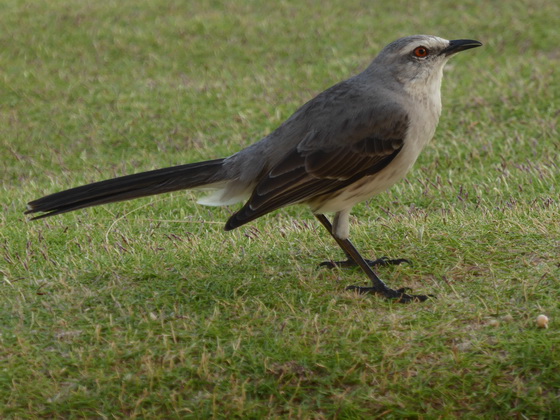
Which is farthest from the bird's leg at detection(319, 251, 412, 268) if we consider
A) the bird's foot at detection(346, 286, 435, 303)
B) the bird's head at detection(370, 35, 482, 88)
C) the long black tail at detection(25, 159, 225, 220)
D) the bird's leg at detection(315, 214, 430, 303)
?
the bird's head at detection(370, 35, 482, 88)

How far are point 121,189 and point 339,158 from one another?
5.31 ft

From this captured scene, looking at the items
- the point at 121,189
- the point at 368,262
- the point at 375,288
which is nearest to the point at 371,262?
the point at 368,262

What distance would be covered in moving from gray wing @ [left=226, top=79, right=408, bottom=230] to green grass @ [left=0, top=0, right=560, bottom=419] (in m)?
0.67

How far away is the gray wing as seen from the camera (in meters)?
5.79

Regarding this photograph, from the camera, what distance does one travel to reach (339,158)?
19.0 ft

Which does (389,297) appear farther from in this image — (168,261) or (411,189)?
(411,189)

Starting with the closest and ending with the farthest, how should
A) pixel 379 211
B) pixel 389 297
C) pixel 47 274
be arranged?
1. pixel 389 297
2. pixel 47 274
3. pixel 379 211

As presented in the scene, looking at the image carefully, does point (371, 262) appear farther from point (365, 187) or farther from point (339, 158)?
point (339, 158)

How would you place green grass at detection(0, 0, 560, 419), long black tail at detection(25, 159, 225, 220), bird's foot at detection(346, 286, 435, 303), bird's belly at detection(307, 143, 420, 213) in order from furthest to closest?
1. bird's belly at detection(307, 143, 420, 213)
2. long black tail at detection(25, 159, 225, 220)
3. bird's foot at detection(346, 286, 435, 303)
4. green grass at detection(0, 0, 560, 419)

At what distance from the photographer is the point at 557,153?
898 centimetres

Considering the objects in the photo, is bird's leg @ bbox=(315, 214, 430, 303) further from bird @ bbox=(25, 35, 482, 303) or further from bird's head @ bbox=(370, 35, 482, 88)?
bird's head @ bbox=(370, 35, 482, 88)

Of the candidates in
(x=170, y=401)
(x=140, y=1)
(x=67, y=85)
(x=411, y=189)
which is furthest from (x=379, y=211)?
(x=140, y=1)

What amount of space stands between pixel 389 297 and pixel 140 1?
1349 cm

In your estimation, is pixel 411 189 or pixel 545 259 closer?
pixel 545 259
